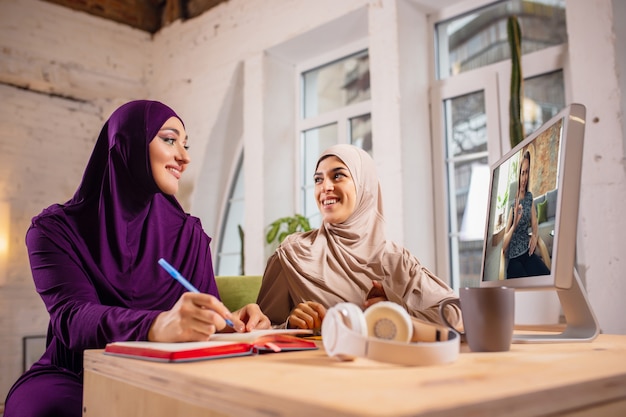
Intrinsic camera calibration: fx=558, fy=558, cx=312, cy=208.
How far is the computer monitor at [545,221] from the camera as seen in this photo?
1.05 m

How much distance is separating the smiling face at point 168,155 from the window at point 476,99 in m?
2.16

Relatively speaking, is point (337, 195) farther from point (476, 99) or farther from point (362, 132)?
point (362, 132)

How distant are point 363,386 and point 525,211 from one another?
2.41 feet

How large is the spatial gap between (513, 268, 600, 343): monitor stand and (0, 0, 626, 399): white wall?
1580 mm

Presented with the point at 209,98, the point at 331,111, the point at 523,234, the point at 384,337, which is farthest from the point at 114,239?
the point at 209,98

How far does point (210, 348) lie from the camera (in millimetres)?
900

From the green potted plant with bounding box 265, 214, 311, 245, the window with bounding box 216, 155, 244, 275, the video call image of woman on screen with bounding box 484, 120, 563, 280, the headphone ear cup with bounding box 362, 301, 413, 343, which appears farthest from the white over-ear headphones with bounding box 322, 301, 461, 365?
the window with bounding box 216, 155, 244, 275

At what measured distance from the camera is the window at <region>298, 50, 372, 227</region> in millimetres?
4121

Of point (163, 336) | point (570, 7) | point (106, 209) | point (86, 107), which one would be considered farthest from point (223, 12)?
point (163, 336)

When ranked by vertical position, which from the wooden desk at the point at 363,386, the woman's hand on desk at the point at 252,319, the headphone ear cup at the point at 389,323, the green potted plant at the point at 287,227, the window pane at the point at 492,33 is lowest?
the wooden desk at the point at 363,386

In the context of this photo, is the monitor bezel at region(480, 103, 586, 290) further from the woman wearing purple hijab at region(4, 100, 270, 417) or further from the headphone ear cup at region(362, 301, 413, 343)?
the woman wearing purple hijab at region(4, 100, 270, 417)

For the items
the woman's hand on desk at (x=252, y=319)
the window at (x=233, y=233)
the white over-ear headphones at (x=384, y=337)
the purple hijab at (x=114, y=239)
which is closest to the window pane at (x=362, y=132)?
the window at (x=233, y=233)

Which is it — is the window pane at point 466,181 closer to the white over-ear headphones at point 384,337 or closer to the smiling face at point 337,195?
the smiling face at point 337,195

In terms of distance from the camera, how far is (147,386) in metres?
0.83
